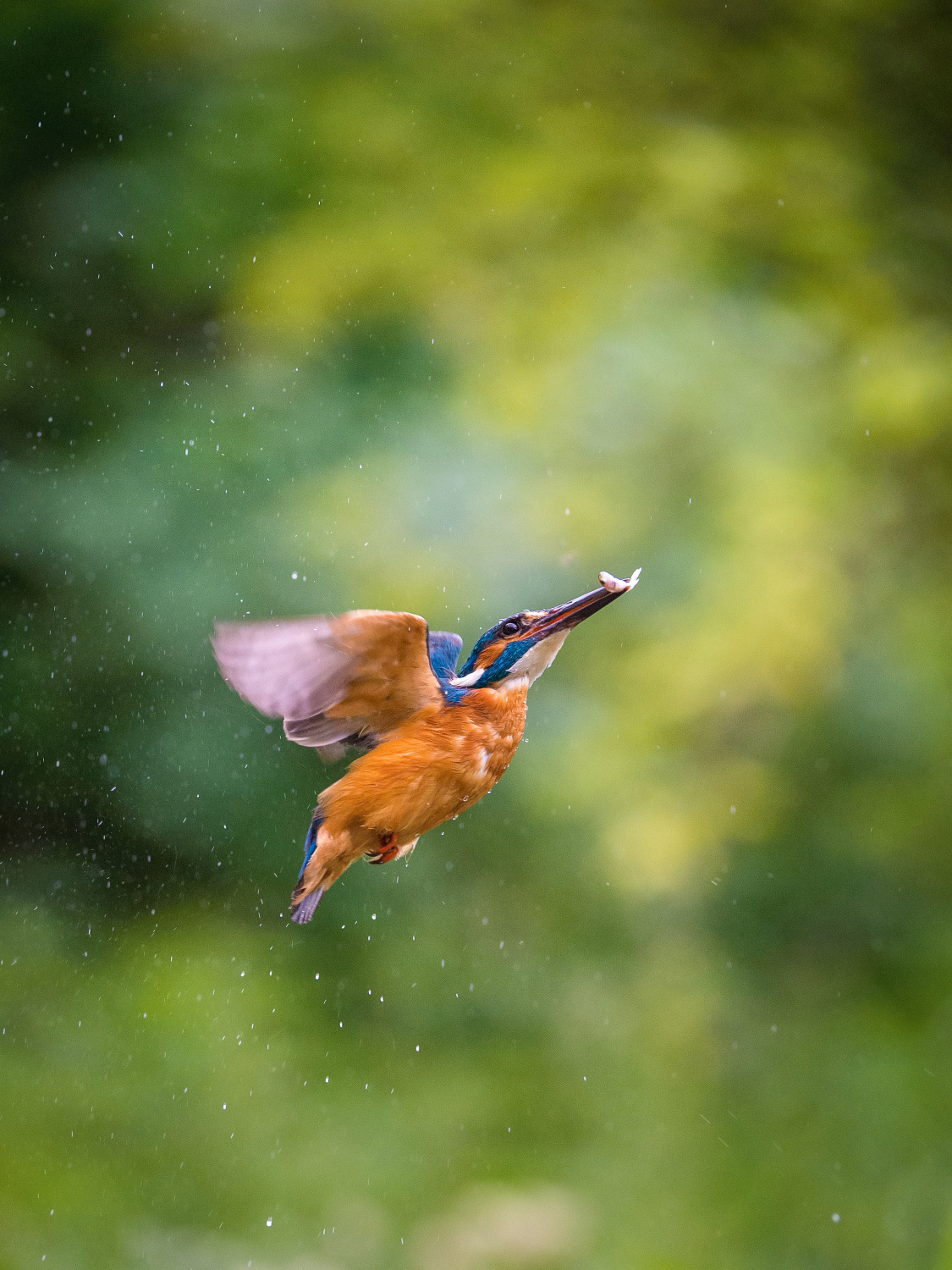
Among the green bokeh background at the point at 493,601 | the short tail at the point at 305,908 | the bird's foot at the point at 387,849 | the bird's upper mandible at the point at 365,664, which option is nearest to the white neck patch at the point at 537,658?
the bird's upper mandible at the point at 365,664

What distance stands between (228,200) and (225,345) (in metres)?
0.26

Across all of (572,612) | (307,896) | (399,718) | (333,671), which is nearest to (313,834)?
(307,896)

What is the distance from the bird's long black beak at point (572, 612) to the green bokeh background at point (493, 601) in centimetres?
98

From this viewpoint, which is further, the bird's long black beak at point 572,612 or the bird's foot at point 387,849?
the bird's foot at point 387,849

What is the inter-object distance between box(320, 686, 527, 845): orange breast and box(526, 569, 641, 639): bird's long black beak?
96 mm

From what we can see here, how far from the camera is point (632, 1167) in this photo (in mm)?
2721

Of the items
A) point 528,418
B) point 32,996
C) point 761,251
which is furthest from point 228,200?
point 32,996

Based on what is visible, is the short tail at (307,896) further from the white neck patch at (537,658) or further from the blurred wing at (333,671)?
the white neck patch at (537,658)

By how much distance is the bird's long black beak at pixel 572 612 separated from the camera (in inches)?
44.8

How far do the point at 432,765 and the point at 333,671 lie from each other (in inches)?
6.2

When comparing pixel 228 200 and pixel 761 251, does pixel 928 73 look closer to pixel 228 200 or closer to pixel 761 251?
pixel 761 251

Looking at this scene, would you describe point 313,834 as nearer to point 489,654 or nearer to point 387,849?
point 387,849

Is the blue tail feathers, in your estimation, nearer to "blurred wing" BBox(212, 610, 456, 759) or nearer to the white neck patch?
"blurred wing" BBox(212, 610, 456, 759)

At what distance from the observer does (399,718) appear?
1352 millimetres
